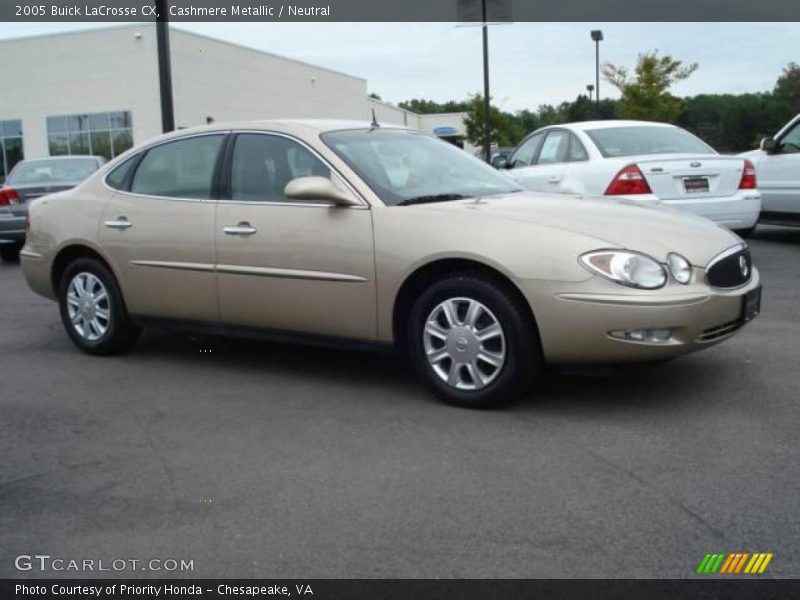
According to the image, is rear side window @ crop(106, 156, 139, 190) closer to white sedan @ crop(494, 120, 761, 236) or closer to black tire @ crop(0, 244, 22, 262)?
white sedan @ crop(494, 120, 761, 236)

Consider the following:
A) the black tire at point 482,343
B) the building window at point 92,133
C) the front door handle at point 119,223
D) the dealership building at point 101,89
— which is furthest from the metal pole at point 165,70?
the building window at point 92,133

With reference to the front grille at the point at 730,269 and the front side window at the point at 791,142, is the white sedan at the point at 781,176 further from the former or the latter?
the front grille at the point at 730,269

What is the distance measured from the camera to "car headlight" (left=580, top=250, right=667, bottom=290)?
4.52 meters

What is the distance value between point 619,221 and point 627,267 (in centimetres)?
42

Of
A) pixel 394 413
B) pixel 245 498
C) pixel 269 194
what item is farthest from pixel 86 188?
pixel 245 498

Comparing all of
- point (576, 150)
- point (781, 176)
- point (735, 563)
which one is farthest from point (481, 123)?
point (735, 563)

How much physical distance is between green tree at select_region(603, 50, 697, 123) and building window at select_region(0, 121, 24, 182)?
1022 inches

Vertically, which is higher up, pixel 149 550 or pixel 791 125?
pixel 791 125

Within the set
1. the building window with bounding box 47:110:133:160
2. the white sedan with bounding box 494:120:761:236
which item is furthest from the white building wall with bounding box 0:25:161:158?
the white sedan with bounding box 494:120:761:236

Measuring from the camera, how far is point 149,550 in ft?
10.8

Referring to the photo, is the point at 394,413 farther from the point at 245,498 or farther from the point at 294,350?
the point at 294,350

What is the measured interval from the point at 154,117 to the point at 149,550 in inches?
1483

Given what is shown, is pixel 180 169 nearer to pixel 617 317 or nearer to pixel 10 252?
pixel 617 317
